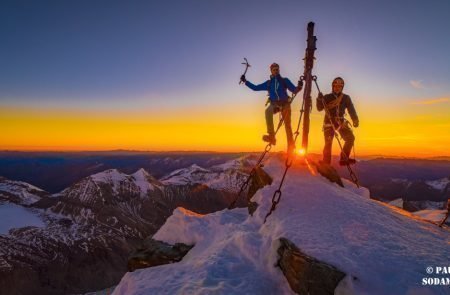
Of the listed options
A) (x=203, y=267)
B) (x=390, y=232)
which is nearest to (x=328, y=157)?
(x=390, y=232)

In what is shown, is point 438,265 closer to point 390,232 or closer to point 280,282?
point 390,232

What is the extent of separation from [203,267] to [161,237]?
4659mm

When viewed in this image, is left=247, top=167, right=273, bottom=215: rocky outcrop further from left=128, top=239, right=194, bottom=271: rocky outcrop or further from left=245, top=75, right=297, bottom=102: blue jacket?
left=245, top=75, right=297, bottom=102: blue jacket

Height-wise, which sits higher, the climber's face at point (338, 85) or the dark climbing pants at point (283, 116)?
the climber's face at point (338, 85)

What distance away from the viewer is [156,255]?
14016 millimetres

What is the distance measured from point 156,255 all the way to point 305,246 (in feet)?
20.2

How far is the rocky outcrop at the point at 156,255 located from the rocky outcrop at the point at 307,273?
463cm

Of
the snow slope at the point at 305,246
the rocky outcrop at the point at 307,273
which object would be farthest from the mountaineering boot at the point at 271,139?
the rocky outcrop at the point at 307,273

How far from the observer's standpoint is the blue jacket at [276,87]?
1678cm

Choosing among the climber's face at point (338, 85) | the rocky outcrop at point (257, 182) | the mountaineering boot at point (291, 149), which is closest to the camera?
the rocky outcrop at point (257, 182)

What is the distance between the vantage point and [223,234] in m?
14.2

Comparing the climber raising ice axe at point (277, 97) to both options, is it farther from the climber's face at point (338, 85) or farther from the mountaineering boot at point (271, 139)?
the climber's face at point (338, 85)

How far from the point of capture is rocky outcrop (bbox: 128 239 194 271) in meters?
13.7

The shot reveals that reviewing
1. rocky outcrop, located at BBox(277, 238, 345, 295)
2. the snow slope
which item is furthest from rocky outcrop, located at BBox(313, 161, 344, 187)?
rocky outcrop, located at BBox(277, 238, 345, 295)
